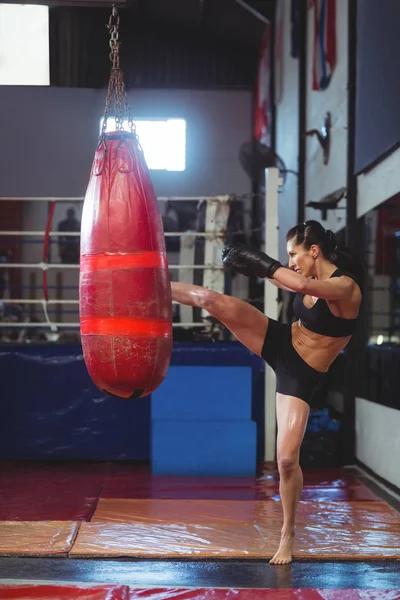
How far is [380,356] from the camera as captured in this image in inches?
176

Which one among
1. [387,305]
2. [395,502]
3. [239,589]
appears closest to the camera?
[239,589]

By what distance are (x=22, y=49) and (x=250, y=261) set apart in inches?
82.9

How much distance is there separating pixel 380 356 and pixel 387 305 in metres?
0.33

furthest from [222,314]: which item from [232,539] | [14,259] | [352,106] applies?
[14,259]

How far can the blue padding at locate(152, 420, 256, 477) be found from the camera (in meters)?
4.54

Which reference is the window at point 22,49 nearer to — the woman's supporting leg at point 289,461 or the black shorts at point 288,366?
the black shorts at point 288,366

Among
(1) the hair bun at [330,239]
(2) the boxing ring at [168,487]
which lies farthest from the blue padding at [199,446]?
(1) the hair bun at [330,239]

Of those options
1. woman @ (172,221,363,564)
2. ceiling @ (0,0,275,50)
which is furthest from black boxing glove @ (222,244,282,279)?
ceiling @ (0,0,275,50)

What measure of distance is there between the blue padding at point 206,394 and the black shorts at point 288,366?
1.55m

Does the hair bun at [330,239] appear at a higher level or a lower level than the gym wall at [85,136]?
lower

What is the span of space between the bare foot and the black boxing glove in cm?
104

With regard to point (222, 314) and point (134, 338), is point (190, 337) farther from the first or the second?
point (134, 338)

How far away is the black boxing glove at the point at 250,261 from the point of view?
9.25ft

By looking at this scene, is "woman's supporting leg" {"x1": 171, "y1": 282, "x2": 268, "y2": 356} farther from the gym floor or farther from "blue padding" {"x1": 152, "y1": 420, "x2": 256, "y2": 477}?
"blue padding" {"x1": 152, "y1": 420, "x2": 256, "y2": 477}
